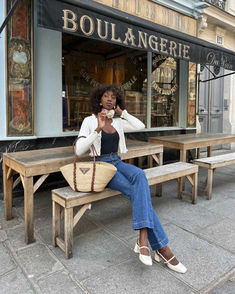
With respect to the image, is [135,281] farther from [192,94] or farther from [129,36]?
[192,94]

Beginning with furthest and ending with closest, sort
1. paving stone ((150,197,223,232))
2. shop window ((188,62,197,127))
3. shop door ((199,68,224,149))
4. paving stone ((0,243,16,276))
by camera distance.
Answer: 1. shop door ((199,68,224,149))
2. shop window ((188,62,197,127))
3. paving stone ((150,197,223,232))
4. paving stone ((0,243,16,276))

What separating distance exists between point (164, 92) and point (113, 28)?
11.9 feet

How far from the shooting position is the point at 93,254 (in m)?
2.57

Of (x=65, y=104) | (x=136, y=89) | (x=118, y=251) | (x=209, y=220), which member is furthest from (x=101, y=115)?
(x=136, y=89)

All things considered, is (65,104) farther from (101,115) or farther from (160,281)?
(160,281)

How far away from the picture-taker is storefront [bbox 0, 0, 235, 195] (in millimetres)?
3219

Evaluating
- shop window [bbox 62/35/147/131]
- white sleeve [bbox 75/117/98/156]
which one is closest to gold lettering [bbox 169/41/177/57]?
shop window [bbox 62/35/147/131]

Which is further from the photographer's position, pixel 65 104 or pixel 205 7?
pixel 205 7

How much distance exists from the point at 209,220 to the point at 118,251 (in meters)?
1.45

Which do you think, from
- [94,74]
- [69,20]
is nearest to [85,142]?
[69,20]

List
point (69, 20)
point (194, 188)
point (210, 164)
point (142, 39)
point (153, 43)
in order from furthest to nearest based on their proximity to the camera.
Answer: point (210, 164) < point (194, 188) < point (153, 43) < point (142, 39) < point (69, 20)

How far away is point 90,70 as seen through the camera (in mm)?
5598

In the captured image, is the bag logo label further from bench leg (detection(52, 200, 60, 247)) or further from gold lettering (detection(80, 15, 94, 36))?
gold lettering (detection(80, 15, 94, 36))

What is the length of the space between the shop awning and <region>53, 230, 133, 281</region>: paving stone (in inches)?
91.3
